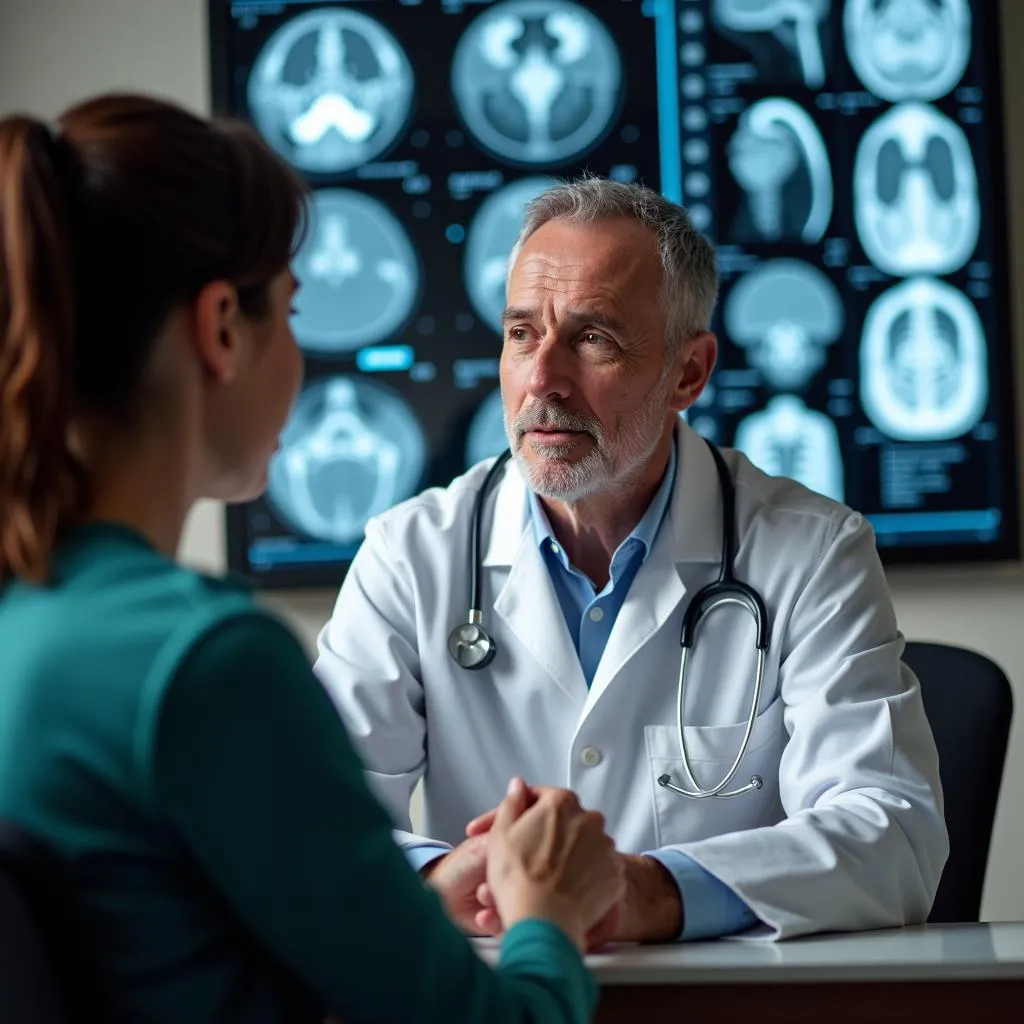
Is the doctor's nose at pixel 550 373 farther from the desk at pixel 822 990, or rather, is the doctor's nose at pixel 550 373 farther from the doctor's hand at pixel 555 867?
the desk at pixel 822 990

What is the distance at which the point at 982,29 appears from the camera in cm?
232

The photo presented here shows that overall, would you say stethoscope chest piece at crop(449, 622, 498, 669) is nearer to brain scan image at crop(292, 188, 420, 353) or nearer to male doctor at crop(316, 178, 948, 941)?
male doctor at crop(316, 178, 948, 941)

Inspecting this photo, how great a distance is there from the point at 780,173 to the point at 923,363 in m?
0.40

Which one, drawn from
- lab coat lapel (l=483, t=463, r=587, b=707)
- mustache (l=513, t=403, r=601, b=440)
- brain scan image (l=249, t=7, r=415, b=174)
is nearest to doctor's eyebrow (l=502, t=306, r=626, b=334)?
mustache (l=513, t=403, r=601, b=440)

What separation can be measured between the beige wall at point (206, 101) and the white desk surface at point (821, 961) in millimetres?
1307

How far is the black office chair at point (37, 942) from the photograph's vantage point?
0.64m

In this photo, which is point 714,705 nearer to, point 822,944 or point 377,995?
point 822,944

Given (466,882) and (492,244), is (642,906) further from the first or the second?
(492,244)

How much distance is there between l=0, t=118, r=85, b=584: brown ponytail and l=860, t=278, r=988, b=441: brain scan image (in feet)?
5.96

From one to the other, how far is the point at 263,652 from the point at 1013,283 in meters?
1.98

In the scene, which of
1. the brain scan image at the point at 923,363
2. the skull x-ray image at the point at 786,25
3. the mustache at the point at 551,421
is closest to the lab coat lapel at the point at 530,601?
the mustache at the point at 551,421

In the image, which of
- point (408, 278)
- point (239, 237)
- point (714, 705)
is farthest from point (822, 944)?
point (408, 278)

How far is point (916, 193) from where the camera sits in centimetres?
234

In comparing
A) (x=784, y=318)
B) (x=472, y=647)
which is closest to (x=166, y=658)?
(x=472, y=647)
